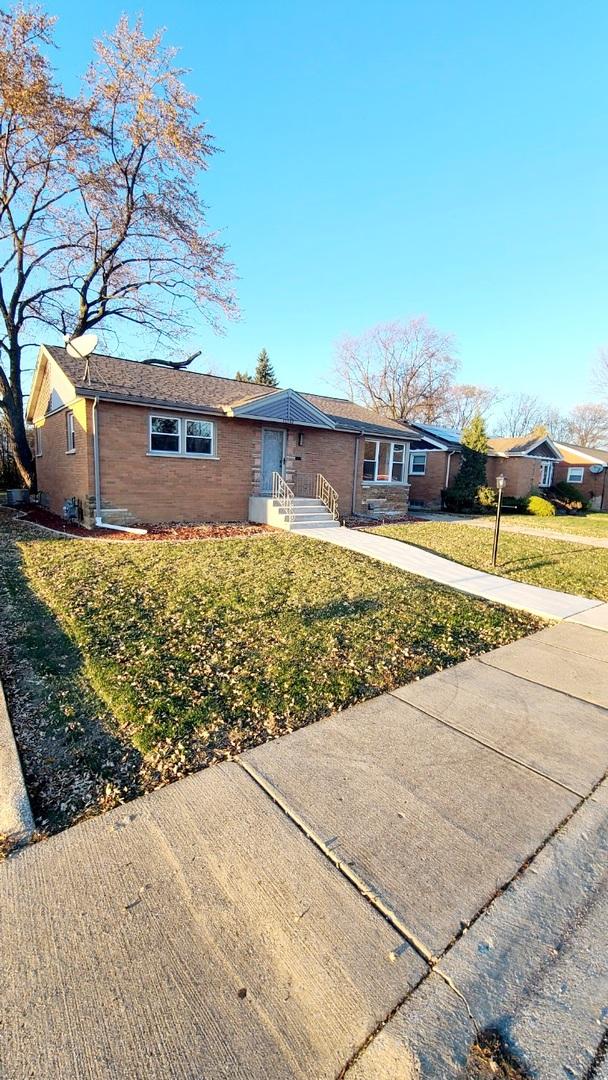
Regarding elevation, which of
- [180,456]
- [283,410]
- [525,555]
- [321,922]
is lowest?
[321,922]

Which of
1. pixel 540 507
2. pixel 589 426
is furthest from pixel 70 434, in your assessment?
pixel 589 426

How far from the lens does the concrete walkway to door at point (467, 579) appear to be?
6.44m

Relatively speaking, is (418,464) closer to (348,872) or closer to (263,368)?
(348,872)

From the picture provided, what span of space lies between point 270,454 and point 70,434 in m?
5.70

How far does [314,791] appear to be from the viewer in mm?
Result: 2641

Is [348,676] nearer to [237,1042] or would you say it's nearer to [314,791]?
[314,791]

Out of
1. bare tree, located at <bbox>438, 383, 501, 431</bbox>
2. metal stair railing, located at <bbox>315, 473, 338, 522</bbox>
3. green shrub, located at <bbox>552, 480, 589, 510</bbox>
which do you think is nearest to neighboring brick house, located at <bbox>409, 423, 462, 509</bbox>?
metal stair railing, located at <bbox>315, 473, 338, 522</bbox>

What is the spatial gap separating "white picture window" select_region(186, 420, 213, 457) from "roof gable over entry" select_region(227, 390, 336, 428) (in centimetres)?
86

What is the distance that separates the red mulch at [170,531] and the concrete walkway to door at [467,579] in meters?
1.78

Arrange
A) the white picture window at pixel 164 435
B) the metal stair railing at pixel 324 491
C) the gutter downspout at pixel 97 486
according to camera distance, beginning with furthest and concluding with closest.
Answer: the metal stair railing at pixel 324 491
the white picture window at pixel 164 435
the gutter downspout at pixel 97 486

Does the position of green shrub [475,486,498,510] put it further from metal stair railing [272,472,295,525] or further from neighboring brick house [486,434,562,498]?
metal stair railing [272,472,295,525]

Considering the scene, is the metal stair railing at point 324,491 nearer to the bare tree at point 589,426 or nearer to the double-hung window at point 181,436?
the double-hung window at point 181,436

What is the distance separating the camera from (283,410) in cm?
1342

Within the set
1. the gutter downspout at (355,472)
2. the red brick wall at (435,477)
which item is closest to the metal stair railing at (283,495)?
the gutter downspout at (355,472)
